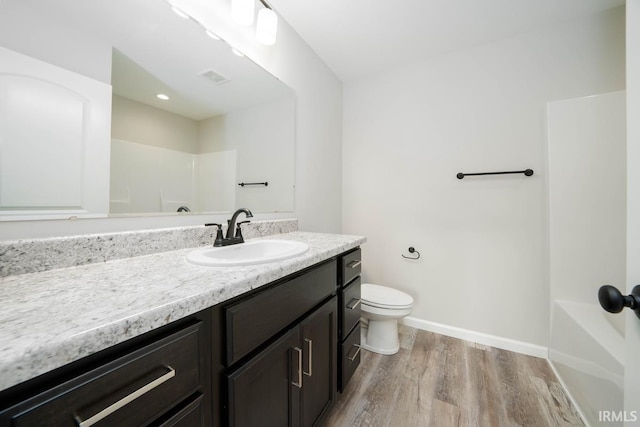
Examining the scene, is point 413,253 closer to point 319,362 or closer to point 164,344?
point 319,362

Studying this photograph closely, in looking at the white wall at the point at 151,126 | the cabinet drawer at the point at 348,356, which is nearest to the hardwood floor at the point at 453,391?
the cabinet drawer at the point at 348,356

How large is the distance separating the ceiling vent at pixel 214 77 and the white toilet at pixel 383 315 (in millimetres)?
1573

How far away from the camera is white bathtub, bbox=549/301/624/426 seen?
3.30ft

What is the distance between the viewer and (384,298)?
5.54 ft

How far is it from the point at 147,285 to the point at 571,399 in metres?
2.05

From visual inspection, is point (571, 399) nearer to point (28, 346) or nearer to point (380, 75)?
point (28, 346)

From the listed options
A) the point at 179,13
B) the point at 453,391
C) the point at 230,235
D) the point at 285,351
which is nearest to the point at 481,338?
the point at 453,391

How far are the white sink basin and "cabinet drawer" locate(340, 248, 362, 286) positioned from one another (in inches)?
9.7

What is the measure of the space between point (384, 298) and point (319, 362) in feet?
2.73

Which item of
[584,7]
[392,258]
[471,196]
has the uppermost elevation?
[584,7]

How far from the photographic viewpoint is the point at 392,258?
2127 mm

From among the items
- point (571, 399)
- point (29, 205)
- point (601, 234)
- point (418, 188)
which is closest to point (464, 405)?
point (571, 399)

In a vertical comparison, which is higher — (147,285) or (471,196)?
(471,196)

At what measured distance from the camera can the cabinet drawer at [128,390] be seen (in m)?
0.33
